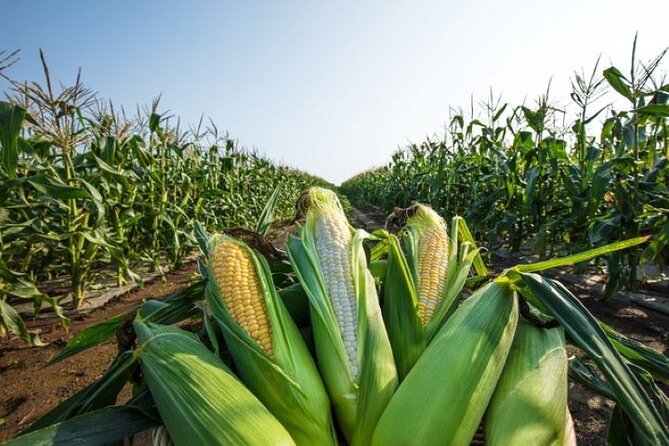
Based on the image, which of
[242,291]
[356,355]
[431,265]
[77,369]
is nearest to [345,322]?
[356,355]

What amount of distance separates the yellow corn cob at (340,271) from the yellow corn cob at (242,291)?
22cm

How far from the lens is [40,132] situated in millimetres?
3697

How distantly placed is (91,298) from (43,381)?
6.56 feet

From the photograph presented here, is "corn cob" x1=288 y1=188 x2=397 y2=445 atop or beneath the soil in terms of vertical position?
atop

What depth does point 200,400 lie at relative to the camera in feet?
2.99

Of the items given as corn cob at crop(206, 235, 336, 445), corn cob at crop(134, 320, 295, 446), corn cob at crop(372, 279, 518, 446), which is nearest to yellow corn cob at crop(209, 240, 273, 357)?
corn cob at crop(206, 235, 336, 445)

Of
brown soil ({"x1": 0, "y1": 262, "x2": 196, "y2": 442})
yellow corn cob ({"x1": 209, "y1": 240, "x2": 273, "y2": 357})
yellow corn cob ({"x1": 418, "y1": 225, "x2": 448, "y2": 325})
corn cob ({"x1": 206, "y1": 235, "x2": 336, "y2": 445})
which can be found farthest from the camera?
brown soil ({"x1": 0, "y1": 262, "x2": 196, "y2": 442})

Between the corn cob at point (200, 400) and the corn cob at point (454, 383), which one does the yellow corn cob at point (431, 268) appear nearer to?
the corn cob at point (454, 383)

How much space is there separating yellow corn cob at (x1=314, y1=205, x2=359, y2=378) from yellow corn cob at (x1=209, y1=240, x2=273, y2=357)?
0.73 feet

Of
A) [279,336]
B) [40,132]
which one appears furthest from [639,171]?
[40,132]

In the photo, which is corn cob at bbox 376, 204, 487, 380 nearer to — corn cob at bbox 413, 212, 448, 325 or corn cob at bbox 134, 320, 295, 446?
corn cob at bbox 413, 212, 448, 325

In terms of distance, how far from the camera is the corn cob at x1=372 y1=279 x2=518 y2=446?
0.89 meters

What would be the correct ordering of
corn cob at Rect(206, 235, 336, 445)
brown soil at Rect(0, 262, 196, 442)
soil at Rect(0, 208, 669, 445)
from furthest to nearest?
brown soil at Rect(0, 262, 196, 442)
soil at Rect(0, 208, 669, 445)
corn cob at Rect(206, 235, 336, 445)

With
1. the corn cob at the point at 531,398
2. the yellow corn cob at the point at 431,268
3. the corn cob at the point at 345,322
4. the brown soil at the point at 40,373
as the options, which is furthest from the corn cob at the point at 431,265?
the brown soil at the point at 40,373
